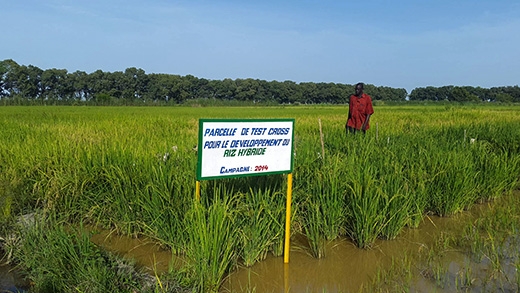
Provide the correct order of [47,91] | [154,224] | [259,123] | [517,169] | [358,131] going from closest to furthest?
1. [259,123]
2. [154,224]
3. [517,169]
4. [358,131]
5. [47,91]

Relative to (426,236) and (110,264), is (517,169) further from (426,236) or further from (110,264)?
(110,264)

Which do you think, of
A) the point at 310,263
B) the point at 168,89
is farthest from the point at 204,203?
the point at 168,89

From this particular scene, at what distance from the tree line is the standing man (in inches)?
1974

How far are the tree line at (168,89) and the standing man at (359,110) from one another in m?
50.1

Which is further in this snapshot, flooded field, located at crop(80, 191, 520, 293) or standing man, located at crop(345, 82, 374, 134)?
standing man, located at crop(345, 82, 374, 134)

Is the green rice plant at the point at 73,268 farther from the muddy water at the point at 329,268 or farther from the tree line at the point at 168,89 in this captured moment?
the tree line at the point at 168,89

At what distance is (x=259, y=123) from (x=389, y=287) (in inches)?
68.0

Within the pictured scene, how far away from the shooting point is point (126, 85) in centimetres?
8175

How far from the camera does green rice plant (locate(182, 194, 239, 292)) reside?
312 centimetres

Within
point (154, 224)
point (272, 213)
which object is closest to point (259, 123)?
point (272, 213)

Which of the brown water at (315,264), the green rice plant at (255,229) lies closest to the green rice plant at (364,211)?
the brown water at (315,264)

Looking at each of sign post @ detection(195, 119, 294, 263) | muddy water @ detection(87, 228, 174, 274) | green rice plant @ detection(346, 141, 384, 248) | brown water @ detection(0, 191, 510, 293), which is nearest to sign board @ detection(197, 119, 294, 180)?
sign post @ detection(195, 119, 294, 263)

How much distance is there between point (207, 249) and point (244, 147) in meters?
0.91

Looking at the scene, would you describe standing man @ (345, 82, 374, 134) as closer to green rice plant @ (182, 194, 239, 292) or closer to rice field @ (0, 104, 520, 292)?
rice field @ (0, 104, 520, 292)
